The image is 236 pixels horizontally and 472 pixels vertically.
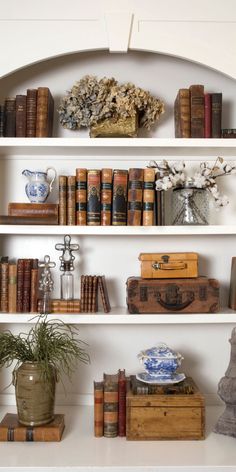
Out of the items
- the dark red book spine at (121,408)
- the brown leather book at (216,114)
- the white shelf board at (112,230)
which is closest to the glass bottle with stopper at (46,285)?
the white shelf board at (112,230)

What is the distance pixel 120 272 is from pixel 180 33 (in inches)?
44.3

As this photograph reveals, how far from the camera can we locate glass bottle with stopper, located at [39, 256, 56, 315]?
7.76 feet

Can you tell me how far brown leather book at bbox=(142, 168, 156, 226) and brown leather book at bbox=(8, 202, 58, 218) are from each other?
1.30 ft

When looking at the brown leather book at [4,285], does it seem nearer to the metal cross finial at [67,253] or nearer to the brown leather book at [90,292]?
the metal cross finial at [67,253]

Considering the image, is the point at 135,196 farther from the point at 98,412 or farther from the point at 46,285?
the point at 98,412

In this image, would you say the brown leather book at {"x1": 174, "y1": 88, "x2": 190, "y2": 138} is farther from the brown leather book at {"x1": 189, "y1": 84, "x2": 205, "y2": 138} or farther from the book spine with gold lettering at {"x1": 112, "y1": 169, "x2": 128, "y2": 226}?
the book spine with gold lettering at {"x1": 112, "y1": 169, "x2": 128, "y2": 226}

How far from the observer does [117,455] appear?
1.98 m

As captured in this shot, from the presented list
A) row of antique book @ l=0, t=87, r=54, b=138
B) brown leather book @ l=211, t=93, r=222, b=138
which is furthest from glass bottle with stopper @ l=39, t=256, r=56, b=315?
brown leather book @ l=211, t=93, r=222, b=138

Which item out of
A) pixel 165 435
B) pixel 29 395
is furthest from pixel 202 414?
pixel 29 395

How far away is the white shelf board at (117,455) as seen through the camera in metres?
1.88

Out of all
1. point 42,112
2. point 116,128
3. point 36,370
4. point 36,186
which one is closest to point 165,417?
point 36,370

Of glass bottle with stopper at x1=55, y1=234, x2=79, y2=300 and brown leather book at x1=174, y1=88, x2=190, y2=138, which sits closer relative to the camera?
brown leather book at x1=174, y1=88, x2=190, y2=138

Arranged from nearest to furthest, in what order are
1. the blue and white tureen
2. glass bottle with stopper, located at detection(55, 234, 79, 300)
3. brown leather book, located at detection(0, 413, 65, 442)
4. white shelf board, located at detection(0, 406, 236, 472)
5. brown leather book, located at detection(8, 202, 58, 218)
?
white shelf board, located at detection(0, 406, 236, 472)
brown leather book, located at detection(0, 413, 65, 442)
the blue and white tureen
brown leather book, located at detection(8, 202, 58, 218)
glass bottle with stopper, located at detection(55, 234, 79, 300)

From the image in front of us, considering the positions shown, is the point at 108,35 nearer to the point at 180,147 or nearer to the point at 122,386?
the point at 180,147
